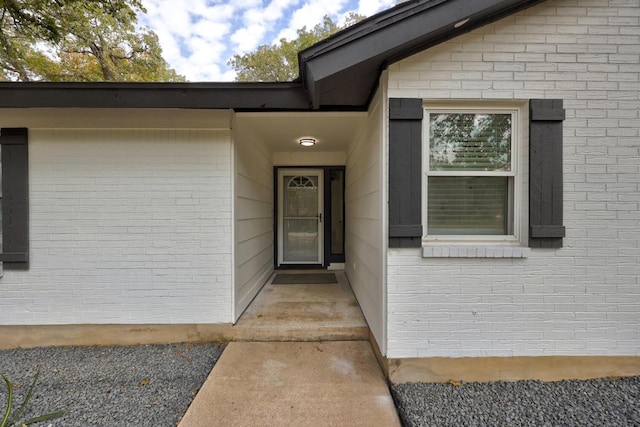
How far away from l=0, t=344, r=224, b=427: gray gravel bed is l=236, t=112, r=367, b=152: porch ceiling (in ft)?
8.07

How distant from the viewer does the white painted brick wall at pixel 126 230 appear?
106 inches

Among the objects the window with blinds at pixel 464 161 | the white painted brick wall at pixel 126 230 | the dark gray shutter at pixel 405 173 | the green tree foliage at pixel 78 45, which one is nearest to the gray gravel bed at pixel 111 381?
the white painted brick wall at pixel 126 230

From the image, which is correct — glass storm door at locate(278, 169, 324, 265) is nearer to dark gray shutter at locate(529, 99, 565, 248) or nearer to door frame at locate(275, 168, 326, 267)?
door frame at locate(275, 168, 326, 267)

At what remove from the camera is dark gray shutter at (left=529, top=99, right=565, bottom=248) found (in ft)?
7.02

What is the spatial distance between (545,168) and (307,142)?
9.63 feet

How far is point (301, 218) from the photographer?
214 inches

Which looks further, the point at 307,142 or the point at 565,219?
the point at 307,142

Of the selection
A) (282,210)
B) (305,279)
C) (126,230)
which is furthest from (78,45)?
(305,279)

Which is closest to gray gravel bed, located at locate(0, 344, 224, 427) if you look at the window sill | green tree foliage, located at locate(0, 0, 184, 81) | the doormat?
the doormat

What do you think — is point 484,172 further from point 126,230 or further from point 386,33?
point 126,230

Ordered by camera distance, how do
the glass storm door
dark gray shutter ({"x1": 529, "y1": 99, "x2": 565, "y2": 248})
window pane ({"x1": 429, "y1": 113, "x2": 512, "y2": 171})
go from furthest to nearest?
the glass storm door, window pane ({"x1": 429, "y1": 113, "x2": 512, "y2": 171}), dark gray shutter ({"x1": 529, "y1": 99, "x2": 565, "y2": 248})

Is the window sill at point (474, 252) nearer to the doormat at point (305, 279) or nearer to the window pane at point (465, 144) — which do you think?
the window pane at point (465, 144)

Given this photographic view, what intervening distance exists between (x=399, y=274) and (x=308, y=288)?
2.14m

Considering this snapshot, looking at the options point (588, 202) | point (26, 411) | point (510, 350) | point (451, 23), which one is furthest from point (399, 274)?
point (26, 411)
